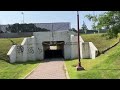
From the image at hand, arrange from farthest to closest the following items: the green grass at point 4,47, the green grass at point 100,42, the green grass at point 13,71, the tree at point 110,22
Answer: the green grass at point 100,42 → the green grass at point 4,47 → the green grass at point 13,71 → the tree at point 110,22

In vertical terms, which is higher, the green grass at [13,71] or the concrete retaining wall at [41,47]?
the concrete retaining wall at [41,47]

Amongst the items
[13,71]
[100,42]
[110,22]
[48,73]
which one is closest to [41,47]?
[100,42]

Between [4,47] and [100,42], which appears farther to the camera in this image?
[4,47]

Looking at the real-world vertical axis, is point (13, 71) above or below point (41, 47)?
below

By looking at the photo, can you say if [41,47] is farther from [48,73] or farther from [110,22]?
[110,22]

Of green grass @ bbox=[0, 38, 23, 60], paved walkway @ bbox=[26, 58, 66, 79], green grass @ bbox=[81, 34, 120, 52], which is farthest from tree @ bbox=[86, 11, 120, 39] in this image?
green grass @ bbox=[0, 38, 23, 60]

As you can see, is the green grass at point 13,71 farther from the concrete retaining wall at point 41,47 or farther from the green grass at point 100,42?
the green grass at point 100,42

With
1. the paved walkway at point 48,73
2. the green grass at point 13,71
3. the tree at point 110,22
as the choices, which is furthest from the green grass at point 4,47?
the tree at point 110,22

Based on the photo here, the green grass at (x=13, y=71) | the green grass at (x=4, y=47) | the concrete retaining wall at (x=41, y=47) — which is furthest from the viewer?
the concrete retaining wall at (x=41, y=47)

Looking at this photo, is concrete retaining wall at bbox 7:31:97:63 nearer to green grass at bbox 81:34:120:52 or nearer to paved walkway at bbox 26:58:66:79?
green grass at bbox 81:34:120:52

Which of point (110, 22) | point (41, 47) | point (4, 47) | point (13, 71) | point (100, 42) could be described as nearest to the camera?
point (110, 22)
